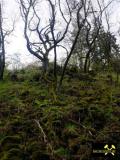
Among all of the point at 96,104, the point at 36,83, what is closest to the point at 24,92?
the point at 36,83

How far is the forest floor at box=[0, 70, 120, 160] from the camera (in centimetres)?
1097

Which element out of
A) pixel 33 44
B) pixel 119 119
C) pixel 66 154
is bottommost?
pixel 66 154

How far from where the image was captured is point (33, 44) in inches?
916

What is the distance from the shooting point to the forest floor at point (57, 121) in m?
11.0

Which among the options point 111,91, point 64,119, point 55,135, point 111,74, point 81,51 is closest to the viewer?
point 55,135

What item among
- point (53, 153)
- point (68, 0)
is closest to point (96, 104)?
point (53, 153)

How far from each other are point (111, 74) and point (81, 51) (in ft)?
35.4

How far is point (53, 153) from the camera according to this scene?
10.6 meters

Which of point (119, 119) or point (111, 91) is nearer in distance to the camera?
point (119, 119)

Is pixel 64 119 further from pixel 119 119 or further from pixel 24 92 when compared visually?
pixel 24 92

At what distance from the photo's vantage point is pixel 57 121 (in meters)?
12.7

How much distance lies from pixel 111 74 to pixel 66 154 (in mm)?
11674

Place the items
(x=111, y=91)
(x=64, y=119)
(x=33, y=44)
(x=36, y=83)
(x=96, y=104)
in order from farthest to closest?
(x=33, y=44), (x=36, y=83), (x=111, y=91), (x=96, y=104), (x=64, y=119)

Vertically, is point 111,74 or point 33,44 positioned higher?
point 33,44
